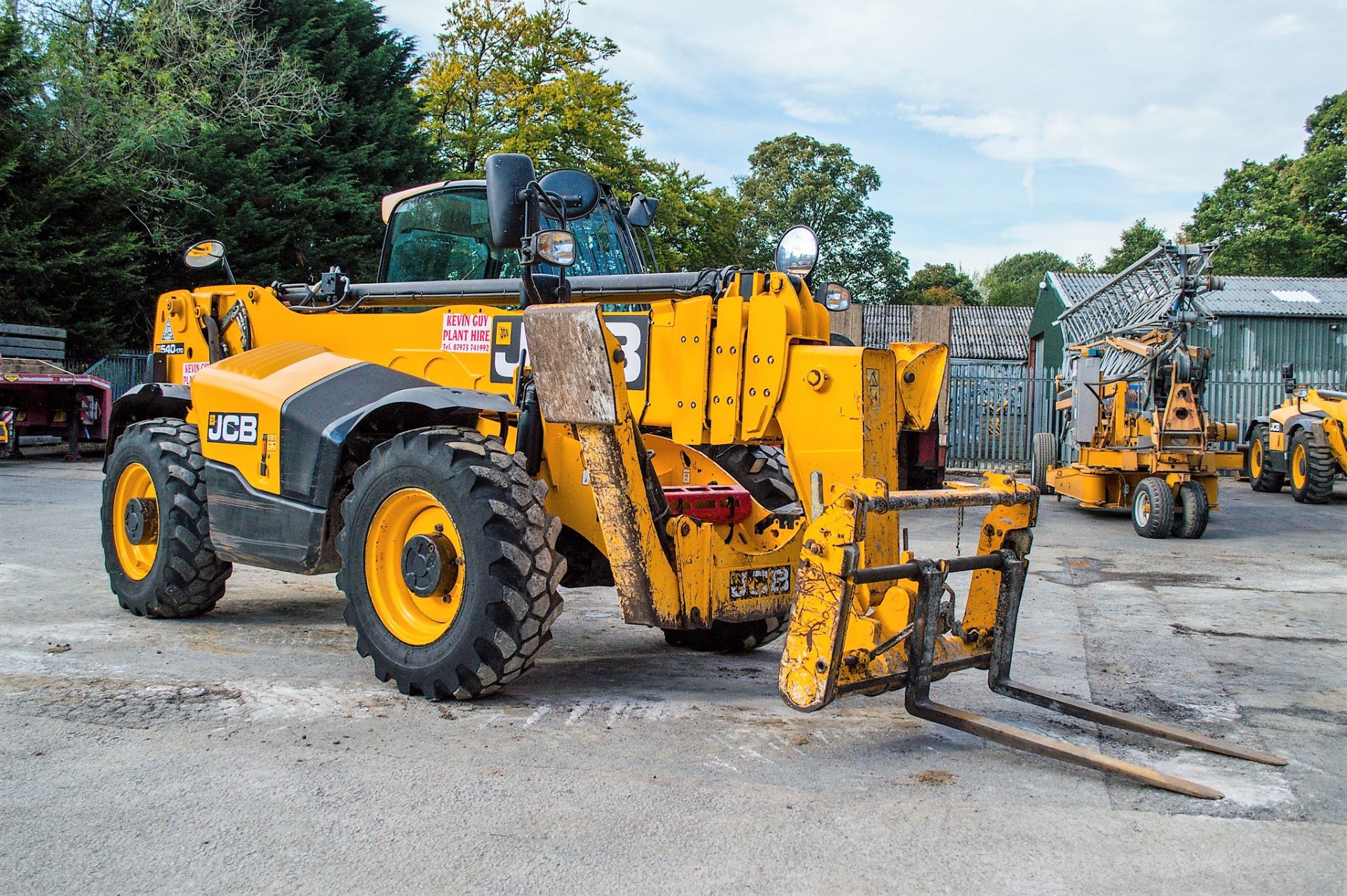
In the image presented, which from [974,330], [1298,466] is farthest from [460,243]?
[974,330]

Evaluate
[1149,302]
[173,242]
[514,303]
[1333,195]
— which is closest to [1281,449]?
[1149,302]

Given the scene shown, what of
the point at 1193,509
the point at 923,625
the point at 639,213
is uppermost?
the point at 639,213

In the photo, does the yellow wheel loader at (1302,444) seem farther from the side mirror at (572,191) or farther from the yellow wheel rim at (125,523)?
the yellow wheel rim at (125,523)

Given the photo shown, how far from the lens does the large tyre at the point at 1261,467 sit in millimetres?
19297

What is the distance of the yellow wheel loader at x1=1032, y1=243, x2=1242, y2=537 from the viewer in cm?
1334

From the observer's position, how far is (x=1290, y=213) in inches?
1684

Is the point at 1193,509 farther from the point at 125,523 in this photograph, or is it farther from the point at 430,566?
the point at 125,523

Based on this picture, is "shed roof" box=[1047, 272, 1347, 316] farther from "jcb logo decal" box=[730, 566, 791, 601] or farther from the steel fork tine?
the steel fork tine

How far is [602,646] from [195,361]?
139 inches

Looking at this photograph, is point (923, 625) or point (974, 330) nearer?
point (923, 625)

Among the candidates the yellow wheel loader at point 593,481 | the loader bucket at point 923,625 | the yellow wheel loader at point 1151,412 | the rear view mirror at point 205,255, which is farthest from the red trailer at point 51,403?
the loader bucket at point 923,625

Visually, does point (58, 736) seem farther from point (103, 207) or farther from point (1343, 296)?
point (1343, 296)

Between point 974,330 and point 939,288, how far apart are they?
771 inches

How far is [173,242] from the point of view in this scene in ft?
83.6
